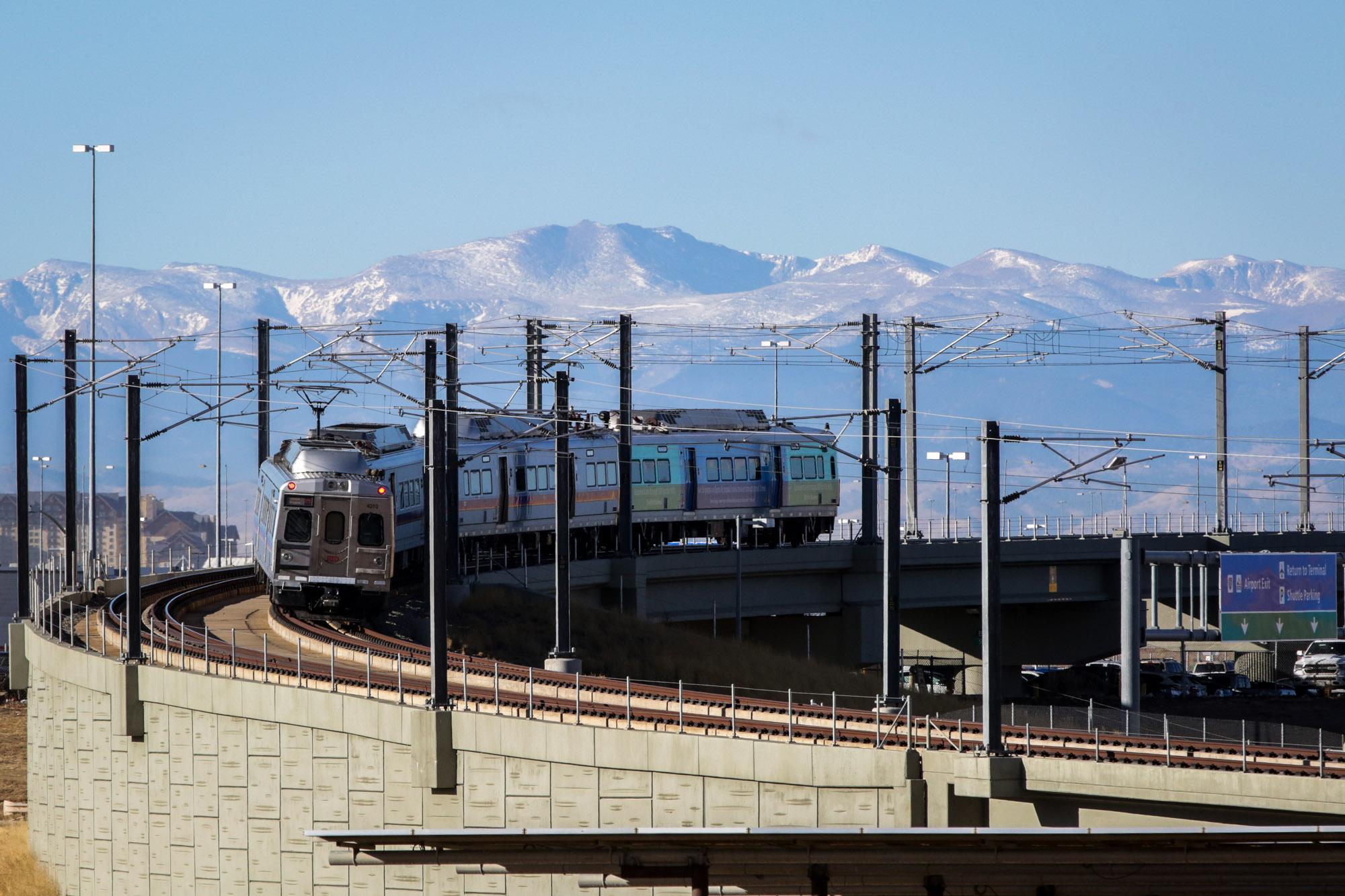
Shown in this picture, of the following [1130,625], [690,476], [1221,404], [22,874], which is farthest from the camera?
[1221,404]

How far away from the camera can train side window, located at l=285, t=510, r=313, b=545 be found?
1778 inches

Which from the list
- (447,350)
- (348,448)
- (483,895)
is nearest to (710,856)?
(483,895)

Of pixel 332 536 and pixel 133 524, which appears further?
pixel 332 536

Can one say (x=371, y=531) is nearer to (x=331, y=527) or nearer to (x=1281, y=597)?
(x=331, y=527)

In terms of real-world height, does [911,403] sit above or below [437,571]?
above

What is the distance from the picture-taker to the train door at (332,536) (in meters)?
45.1

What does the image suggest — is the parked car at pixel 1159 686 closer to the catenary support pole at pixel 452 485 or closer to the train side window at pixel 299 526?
the catenary support pole at pixel 452 485

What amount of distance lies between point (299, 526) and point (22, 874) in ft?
33.3

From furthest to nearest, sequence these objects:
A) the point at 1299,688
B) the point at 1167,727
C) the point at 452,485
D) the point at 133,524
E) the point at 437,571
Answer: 1. the point at 1299,688
2. the point at 452,485
3. the point at 133,524
4. the point at 437,571
5. the point at 1167,727

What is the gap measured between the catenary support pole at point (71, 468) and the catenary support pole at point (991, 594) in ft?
97.7

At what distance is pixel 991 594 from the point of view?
2497 cm

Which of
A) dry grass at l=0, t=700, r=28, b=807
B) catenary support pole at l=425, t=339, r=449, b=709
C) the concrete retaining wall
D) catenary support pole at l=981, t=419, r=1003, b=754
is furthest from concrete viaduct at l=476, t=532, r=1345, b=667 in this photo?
catenary support pole at l=981, t=419, r=1003, b=754

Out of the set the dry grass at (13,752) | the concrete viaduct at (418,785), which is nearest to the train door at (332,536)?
the concrete viaduct at (418,785)

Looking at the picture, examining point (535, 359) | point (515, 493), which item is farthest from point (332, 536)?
point (535, 359)
